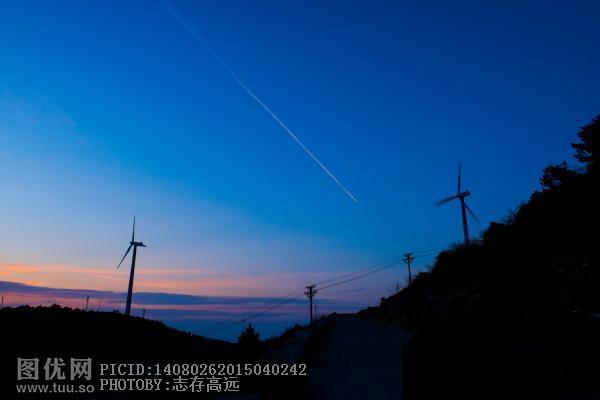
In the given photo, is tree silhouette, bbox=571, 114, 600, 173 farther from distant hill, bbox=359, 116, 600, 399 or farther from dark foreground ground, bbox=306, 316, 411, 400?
dark foreground ground, bbox=306, 316, 411, 400

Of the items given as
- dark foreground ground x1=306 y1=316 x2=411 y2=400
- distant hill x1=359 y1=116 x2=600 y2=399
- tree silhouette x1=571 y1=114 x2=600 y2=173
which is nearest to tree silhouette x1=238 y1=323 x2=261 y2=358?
dark foreground ground x1=306 y1=316 x2=411 y2=400

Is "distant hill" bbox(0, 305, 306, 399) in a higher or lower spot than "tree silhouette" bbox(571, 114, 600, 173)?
lower

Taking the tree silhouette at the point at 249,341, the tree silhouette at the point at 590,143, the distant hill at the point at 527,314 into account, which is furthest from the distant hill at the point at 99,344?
the tree silhouette at the point at 590,143

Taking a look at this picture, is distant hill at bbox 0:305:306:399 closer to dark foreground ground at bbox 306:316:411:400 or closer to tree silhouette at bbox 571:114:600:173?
dark foreground ground at bbox 306:316:411:400

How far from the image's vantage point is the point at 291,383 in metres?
9.62

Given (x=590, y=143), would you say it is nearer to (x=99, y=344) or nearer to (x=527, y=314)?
(x=527, y=314)

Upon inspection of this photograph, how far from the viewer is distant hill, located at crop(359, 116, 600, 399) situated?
705 centimetres

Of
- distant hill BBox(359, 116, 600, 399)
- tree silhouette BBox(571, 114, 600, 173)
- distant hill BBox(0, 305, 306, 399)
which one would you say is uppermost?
tree silhouette BBox(571, 114, 600, 173)

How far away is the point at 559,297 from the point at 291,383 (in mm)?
11081

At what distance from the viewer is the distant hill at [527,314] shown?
7.05 meters

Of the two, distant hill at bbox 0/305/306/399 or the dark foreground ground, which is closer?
the dark foreground ground

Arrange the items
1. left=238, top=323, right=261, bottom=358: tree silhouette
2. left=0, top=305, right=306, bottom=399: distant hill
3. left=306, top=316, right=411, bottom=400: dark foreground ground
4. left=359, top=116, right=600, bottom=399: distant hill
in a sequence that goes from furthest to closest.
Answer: left=238, top=323, right=261, bottom=358: tree silhouette → left=0, top=305, right=306, bottom=399: distant hill → left=306, top=316, right=411, bottom=400: dark foreground ground → left=359, top=116, right=600, bottom=399: distant hill

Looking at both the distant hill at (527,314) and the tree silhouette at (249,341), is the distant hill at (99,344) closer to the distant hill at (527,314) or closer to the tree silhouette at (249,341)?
the tree silhouette at (249,341)

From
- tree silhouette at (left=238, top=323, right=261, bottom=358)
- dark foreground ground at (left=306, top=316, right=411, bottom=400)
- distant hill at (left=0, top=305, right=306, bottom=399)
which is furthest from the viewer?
tree silhouette at (left=238, top=323, right=261, bottom=358)
